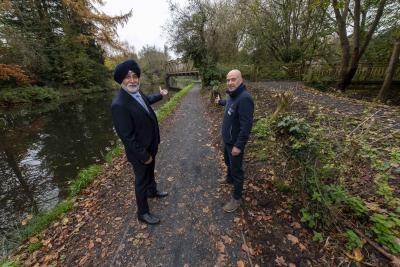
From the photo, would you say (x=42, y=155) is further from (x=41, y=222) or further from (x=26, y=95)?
(x=26, y=95)

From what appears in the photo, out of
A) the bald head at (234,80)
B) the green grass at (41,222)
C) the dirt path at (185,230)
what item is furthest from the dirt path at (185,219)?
the bald head at (234,80)

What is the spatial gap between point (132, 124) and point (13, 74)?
1989 cm

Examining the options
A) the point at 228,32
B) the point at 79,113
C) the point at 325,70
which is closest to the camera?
the point at 325,70

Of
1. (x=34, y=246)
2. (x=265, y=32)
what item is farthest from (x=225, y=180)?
(x=265, y=32)

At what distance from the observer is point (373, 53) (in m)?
14.5

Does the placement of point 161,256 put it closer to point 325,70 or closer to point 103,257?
point 103,257

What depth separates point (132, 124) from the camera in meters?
2.43

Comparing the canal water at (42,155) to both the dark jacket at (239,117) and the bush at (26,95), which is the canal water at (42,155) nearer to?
the bush at (26,95)

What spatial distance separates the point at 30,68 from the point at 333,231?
83.6ft

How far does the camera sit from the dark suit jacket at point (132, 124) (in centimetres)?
230

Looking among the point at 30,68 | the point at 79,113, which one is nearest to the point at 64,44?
the point at 30,68

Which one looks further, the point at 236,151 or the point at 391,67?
the point at 391,67

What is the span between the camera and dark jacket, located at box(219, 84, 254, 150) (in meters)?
2.56

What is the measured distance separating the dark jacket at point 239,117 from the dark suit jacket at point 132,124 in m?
1.14
